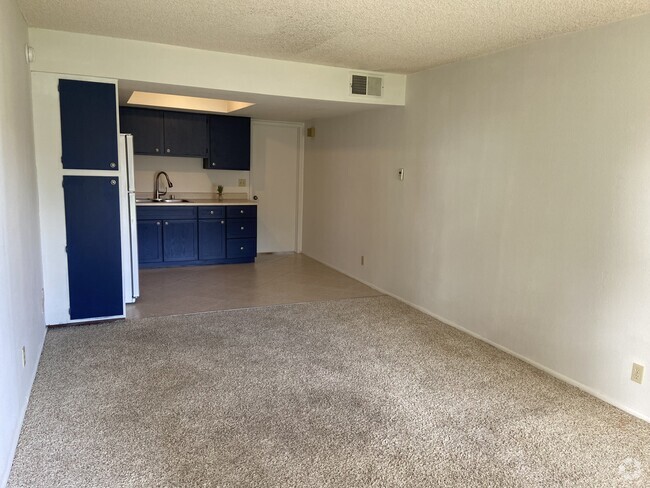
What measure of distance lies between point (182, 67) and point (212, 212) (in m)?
2.66

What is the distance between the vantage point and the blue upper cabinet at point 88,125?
11.9 feet

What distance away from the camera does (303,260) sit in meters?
6.84

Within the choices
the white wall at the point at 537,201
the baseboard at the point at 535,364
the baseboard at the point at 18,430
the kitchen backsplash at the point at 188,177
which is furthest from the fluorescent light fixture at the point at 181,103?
the baseboard at the point at 18,430

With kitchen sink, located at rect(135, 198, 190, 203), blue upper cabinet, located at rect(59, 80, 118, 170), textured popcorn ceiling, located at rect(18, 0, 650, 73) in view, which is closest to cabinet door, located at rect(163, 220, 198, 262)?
kitchen sink, located at rect(135, 198, 190, 203)

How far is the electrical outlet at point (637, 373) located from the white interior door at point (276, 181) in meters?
5.28

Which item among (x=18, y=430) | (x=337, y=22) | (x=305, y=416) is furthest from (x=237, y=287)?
(x=337, y=22)

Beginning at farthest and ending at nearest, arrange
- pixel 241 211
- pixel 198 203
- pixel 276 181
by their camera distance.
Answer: pixel 276 181 → pixel 241 211 → pixel 198 203

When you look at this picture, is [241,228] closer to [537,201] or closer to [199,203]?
[199,203]

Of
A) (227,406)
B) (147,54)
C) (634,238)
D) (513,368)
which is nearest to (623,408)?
(513,368)

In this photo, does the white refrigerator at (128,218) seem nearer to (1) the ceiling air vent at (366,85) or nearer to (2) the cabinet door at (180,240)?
(2) the cabinet door at (180,240)

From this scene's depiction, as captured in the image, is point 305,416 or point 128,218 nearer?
point 305,416

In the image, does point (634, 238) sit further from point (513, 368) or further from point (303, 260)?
point (303, 260)

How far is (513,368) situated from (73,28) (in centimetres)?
399

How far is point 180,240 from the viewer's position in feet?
20.0
